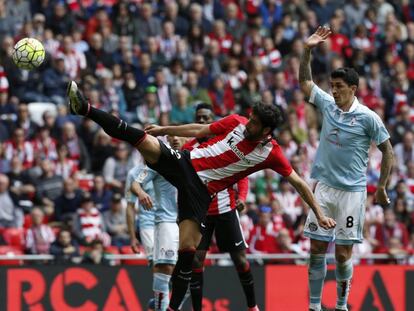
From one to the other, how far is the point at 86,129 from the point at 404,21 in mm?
9773

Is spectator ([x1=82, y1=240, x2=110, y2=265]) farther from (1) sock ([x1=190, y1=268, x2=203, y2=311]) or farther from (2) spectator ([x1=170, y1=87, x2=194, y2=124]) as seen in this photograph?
(2) spectator ([x1=170, y1=87, x2=194, y2=124])

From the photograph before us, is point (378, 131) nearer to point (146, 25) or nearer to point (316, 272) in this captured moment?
point (316, 272)

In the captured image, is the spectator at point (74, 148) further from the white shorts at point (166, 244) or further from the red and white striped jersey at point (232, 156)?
the red and white striped jersey at point (232, 156)

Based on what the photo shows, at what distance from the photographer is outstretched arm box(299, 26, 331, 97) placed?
1386cm

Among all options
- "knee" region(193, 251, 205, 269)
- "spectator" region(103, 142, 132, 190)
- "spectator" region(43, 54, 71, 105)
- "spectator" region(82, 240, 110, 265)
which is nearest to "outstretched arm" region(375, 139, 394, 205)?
"knee" region(193, 251, 205, 269)

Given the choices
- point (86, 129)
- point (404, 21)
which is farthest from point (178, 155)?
point (404, 21)

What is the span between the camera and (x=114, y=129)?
12.8 m

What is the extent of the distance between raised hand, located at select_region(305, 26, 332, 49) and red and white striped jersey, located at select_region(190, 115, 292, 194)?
4.12 feet

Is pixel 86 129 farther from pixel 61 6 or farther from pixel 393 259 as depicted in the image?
pixel 393 259

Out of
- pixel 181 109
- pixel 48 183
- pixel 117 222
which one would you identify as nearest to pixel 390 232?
pixel 181 109

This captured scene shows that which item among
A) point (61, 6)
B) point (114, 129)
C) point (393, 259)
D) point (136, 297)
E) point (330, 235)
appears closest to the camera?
point (114, 129)

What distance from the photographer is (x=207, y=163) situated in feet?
44.0

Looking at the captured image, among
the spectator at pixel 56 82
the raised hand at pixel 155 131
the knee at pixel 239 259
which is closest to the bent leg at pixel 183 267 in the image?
the raised hand at pixel 155 131

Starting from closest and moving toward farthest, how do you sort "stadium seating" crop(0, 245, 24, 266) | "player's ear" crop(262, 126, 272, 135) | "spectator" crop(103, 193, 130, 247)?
"player's ear" crop(262, 126, 272, 135) < "stadium seating" crop(0, 245, 24, 266) < "spectator" crop(103, 193, 130, 247)
